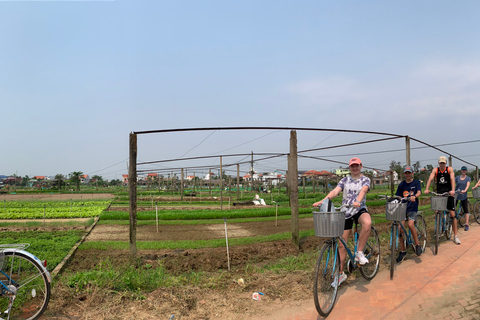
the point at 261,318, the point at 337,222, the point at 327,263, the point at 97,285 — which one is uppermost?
the point at 337,222

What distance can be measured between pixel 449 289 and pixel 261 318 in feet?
7.76

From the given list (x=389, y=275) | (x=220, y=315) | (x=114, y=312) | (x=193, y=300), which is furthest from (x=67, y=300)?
(x=389, y=275)

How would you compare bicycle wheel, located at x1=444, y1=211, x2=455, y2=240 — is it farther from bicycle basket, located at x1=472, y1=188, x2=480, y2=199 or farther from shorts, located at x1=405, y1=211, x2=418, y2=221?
bicycle basket, located at x1=472, y1=188, x2=480, y2=199

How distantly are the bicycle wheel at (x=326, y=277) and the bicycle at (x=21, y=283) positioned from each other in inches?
116

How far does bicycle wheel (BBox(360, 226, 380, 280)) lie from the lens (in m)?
4.72

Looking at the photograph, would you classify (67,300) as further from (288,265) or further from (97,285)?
(288,265)

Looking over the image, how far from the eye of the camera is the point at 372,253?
4.90 m

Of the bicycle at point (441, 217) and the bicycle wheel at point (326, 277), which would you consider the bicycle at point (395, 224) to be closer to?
the bicycle at point (441, 217)

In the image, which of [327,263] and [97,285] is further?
[97,285]

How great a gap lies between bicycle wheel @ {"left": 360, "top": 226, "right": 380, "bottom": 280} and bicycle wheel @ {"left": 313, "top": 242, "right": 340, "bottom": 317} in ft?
2.95

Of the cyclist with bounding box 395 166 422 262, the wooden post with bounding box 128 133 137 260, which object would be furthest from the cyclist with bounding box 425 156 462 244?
the wooden post with bounding box 128 133 137 260

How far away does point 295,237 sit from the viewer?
299 inches

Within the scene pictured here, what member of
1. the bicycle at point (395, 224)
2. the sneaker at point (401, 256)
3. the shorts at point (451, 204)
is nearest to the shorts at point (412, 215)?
the bicycle at point (395, 224)

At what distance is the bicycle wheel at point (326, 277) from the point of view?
11.7 feet
